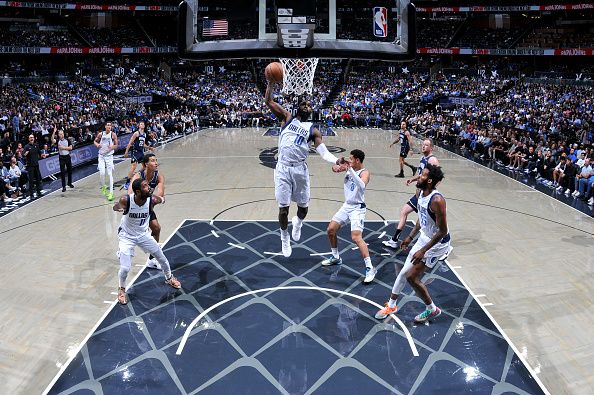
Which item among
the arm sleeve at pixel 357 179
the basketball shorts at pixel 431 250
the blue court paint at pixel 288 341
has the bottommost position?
the blue court paint at pixel 288 341

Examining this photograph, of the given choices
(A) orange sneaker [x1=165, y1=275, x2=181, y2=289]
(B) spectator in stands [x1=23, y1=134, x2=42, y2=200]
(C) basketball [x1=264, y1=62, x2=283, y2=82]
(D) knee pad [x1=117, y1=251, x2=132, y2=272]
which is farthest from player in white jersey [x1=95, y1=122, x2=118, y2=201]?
(C) basketball [x1=264, y1=62, x2=283, y2=82]

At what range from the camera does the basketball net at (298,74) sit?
42.4ft

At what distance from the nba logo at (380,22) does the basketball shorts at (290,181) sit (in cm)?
278

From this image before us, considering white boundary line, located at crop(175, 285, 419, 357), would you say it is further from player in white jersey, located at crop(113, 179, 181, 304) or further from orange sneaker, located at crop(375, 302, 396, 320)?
player in white jersey, located at crop(113, 179, 181, 304)

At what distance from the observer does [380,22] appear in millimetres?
7723

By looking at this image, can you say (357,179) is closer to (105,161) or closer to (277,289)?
(277,289)

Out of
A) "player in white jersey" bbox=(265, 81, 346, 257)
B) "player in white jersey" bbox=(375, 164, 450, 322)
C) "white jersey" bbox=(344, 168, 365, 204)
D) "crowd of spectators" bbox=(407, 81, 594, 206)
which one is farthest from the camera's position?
"crowd of spectators" bbox=(407, 81, 594, 206)

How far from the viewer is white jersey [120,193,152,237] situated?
540 cm

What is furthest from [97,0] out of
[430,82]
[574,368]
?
[574,368]

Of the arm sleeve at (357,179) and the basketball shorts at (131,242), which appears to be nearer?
the basketball shorts at (131,242)

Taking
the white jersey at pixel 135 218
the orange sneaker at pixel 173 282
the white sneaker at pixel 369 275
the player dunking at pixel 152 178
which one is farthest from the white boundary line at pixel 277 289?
the player dunking at pixel 152 178

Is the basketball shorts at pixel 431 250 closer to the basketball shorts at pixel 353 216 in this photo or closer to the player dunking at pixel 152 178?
the basketball shorts at pixel 353 216

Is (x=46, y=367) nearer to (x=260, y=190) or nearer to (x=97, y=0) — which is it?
(x=260, y=190)

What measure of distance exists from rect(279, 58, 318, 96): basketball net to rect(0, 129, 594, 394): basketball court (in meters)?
4.64
